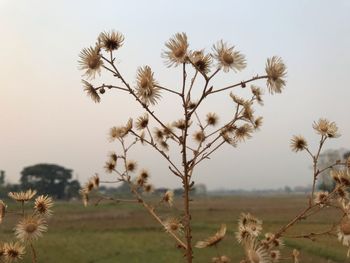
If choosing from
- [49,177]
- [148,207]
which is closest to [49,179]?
[49,177]

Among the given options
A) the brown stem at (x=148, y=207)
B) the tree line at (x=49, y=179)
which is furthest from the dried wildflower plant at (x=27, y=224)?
the tree line at (x=49, y=179)

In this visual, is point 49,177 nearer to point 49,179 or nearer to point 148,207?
point 49,179

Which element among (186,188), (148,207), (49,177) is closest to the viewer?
(186,188)

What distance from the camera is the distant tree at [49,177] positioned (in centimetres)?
8975

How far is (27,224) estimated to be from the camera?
2057mm

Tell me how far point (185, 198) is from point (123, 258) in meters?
17.1

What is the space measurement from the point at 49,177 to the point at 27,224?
301 ft

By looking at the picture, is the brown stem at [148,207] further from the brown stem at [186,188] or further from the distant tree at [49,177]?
the distant tree at [49,177]

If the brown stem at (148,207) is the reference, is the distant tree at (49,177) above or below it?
above

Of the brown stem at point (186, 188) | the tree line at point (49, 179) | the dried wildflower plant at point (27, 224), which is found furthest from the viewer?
the tree line at point (49, 179)

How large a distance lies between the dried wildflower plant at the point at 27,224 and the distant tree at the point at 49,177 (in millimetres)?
88056

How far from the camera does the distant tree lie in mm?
89750

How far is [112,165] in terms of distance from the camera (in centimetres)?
285

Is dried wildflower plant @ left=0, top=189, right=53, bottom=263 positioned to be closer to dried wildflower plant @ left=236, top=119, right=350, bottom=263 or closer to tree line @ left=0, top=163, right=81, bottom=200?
dried wildflower plant @ left=236, top=119, right=350, bottom=263
